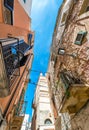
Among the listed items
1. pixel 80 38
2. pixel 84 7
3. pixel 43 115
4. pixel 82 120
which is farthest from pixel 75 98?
pixel 43 115

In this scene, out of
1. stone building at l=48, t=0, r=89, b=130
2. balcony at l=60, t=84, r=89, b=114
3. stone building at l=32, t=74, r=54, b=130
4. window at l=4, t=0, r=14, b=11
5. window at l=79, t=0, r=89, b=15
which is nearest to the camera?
balcony at l=60, t=84, r=89, b=114

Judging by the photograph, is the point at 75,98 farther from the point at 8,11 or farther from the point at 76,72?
the point at 8,11

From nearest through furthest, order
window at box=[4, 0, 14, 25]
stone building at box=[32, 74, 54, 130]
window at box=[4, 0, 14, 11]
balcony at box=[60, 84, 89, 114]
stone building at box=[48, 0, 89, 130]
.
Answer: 1. balcony at box=[60, 84, 89, 114]
2. stone building at box=[48, 0, 89, 130]
3. window at box=[4, 0, 14, 11]
4. window at box=[4, 0, 14, 25]
5. stone building at box=[32, 74, 54, 130]

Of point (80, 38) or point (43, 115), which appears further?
point (43, 115)

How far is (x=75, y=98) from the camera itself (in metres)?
5.72

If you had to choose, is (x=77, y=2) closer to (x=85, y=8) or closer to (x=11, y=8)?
(x=85, y=8)

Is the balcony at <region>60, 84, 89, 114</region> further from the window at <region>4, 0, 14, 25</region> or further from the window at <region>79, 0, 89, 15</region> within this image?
the window at <region>4, 0, 14, 25</region>

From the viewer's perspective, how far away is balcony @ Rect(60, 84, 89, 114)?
209 inches

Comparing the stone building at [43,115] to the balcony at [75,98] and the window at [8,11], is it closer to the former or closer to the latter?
the balcony at [75,98]

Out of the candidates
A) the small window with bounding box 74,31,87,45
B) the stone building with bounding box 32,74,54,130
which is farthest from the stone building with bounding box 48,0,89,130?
the stone building with bounding box 32,74,54,130

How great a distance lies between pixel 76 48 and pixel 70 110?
3.08 m

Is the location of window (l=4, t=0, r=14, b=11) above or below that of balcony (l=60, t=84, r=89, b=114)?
above

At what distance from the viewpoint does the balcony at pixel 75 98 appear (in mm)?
5305

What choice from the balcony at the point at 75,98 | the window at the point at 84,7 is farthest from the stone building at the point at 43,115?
the window at the point at 84,7
